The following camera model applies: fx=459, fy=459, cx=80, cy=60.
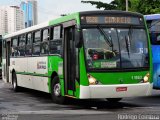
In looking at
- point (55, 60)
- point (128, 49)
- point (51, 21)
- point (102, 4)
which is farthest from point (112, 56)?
point (102, 4)

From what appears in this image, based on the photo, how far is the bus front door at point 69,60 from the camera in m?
14.0

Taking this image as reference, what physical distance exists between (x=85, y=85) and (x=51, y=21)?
13.8 feet

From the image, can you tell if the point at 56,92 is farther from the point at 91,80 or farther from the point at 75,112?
the point at 75,112

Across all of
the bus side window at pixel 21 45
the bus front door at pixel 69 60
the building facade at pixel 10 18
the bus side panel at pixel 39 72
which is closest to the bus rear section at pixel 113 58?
the bus front door at pixel 69 60

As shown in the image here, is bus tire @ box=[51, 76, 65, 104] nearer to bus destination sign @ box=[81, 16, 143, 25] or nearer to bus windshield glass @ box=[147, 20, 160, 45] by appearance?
bus destination sign @ box=[81, 16, 143, 25]

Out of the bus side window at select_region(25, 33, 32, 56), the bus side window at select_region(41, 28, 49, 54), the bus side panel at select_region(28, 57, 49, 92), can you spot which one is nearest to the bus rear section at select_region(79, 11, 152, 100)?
the bus side window at select_region(41, 28, 49, 54)

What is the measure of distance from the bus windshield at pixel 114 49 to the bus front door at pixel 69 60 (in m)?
0.80

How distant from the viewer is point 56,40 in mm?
15617

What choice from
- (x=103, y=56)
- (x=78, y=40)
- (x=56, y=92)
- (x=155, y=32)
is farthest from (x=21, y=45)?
(x=103, y=56)

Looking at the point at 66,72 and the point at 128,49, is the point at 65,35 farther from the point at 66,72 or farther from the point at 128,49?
the point at 128,49

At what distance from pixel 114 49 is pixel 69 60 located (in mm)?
1687

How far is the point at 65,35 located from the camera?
583 inches

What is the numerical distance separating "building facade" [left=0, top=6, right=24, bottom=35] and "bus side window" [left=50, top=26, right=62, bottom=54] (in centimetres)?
5317

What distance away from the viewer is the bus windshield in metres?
13.3
